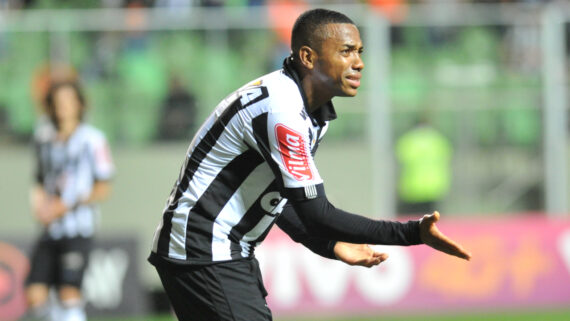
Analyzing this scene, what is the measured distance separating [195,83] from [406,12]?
2.91m

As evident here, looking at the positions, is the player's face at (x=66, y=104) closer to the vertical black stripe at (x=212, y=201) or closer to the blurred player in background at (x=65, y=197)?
the blurred player in background at (x=65, y=197)

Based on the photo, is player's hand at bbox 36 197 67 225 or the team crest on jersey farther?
player's hand at bbox 36 197 67 225

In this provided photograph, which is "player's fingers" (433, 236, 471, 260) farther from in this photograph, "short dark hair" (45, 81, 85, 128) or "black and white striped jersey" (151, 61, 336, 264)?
"short dark hair" (45, 81, 85, 128)

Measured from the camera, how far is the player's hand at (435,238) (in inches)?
173

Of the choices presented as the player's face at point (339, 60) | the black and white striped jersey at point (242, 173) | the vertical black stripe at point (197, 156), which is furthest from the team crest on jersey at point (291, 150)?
the player's face at point (339, 60)

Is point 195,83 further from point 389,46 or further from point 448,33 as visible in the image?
point 448,33

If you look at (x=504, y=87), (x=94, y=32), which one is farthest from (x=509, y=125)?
(x=94, y=32)

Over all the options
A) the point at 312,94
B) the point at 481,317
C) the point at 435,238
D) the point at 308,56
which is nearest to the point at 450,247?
the point at 435,238

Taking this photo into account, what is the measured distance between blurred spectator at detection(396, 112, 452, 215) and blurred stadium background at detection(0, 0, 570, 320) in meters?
0.13

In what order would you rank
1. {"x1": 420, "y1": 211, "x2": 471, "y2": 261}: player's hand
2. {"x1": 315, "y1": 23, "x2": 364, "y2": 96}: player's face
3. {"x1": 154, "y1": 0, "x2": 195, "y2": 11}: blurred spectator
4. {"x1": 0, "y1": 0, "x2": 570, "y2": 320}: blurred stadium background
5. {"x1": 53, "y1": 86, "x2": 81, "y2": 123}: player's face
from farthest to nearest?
1. {"x1": 154, "y1": 0, "x2": 195, "y2": 11}: blurred spectator
2. {"x1": 0, "y1": 0, "x2": 570, "y2": 320}: blurred stadium background
3. {"x1": 53, "y1": 86, "x2": 81, "y2": 123}: player's face
4. {"x1": 315, "y1": 23, "x2": 364, "y2": 96}: player's face
5. {"x1": 420, "y1": 211, "x2": 471, "y2": 261}: player's hand

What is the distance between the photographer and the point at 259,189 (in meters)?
4.63

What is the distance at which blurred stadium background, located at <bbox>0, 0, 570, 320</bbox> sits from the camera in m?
11.9

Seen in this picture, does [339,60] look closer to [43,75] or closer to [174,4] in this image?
[43,75]

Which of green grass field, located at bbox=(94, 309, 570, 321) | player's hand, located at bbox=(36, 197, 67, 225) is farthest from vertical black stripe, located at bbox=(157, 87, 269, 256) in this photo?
green grass field, located at bbox=(94, 309, 570, 321)
